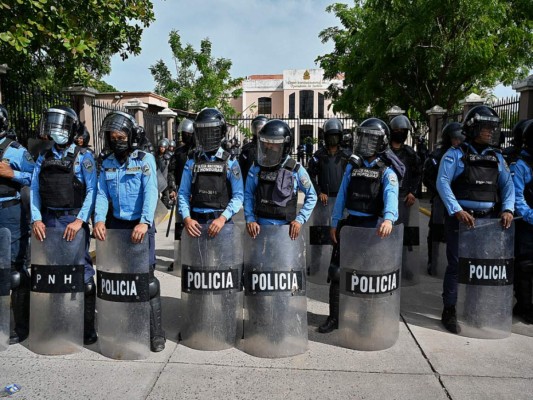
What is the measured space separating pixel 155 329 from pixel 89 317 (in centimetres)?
62

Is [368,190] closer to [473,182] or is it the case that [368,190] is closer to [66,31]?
[473,182]

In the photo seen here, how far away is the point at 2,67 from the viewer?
20.3 ft

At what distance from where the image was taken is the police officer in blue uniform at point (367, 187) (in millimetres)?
4004

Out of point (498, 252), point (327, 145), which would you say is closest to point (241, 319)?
point (498, 252)

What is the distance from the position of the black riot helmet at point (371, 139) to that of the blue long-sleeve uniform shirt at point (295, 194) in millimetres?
538

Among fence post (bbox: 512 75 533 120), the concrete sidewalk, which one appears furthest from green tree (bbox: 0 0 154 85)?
fence post (bbox: 512 75 533 120)

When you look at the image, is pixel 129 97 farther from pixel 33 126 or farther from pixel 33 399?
pixel 33 399

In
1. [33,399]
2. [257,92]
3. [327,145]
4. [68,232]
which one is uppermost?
[257,92]

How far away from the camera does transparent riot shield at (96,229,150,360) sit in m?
3.67

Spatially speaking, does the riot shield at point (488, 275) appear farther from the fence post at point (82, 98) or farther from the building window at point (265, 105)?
the building window at point (265, 105)

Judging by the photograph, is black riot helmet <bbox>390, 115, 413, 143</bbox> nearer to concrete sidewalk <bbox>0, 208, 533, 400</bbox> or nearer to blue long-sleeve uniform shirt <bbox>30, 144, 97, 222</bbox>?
concrete sidewalk <bbox>0, 208, 533, 400</bbox>

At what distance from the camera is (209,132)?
395cm

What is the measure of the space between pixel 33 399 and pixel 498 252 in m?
3.75

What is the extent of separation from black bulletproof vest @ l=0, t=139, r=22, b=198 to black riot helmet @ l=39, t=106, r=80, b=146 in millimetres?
386
